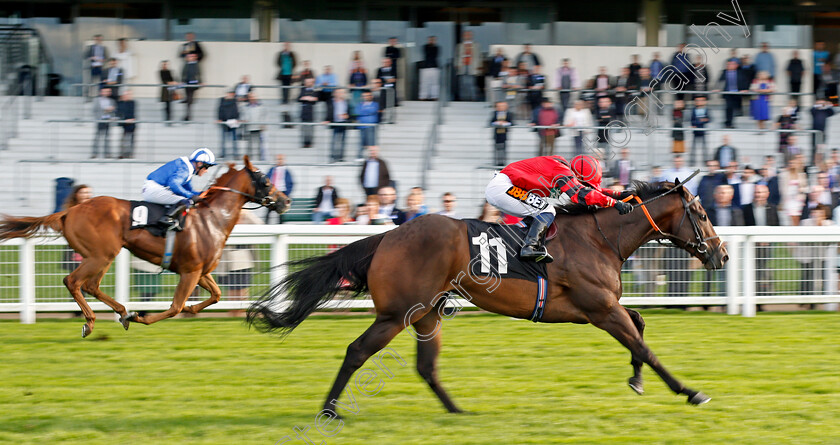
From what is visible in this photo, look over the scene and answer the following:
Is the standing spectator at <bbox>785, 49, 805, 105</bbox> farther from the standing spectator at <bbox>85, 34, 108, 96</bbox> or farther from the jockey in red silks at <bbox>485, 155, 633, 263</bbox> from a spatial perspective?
the standing spectator at <bbox>85, 34, 108, 96</bbox>

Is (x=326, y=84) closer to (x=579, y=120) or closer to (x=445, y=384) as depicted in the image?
(x=579, y=120)

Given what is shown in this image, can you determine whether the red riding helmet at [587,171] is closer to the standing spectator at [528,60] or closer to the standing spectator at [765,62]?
the standing spectator at [528,60]

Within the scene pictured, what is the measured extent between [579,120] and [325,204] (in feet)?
11.3

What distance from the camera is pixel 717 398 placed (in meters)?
4.96

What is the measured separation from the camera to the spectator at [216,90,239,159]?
11445mm

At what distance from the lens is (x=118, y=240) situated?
7051mm

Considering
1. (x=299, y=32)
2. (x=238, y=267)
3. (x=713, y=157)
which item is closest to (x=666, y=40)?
(x=713, y=157)

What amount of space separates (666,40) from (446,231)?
39.1 ft

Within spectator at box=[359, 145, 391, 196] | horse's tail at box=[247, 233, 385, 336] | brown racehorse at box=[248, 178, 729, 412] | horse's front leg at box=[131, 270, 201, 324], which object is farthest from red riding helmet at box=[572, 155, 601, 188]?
spectator at box=[359, 145, 391, 196]

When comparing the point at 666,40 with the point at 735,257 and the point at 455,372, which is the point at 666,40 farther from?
the point at 455,372

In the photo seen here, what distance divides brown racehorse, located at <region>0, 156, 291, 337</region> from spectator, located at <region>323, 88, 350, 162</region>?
427 cm

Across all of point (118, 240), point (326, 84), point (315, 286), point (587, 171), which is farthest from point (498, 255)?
point (326, 84)

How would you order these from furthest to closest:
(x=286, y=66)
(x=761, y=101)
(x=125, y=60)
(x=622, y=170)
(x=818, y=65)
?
(x=818, y=65) → (x=125, y=60) → (x=286, y=66) → (x=761, y=101) → (x=622, y=170)

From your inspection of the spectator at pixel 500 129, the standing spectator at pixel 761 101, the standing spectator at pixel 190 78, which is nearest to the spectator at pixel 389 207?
the spectator at pixel 500 129
